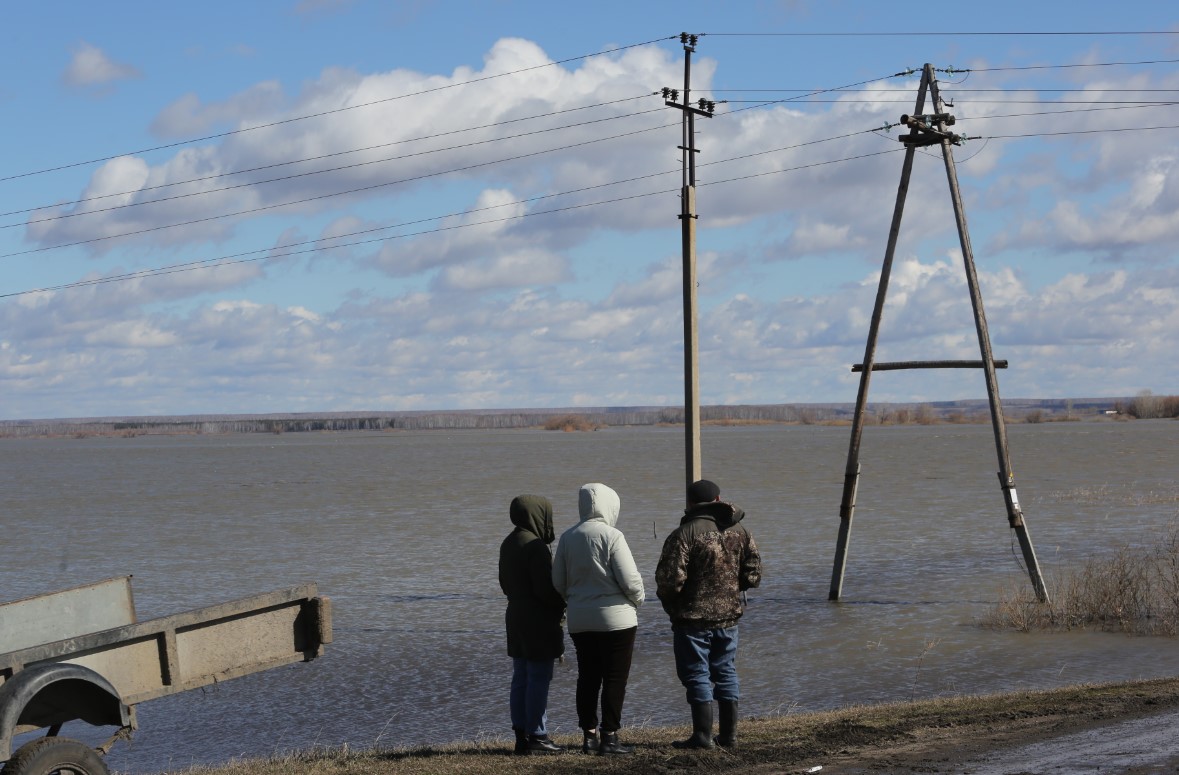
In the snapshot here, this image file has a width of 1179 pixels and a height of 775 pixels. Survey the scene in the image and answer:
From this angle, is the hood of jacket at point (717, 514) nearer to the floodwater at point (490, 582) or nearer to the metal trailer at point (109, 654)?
the metal trailer at point (109, 654)

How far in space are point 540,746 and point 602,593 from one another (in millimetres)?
1295

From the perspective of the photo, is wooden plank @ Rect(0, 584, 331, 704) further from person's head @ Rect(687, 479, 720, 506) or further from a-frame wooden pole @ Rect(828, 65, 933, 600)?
a-frame wooden pole @ Rect(828, 65, 933, 600)

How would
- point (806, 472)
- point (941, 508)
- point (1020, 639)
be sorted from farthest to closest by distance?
point (806, 472), point (941, 508), point (1020, 639)

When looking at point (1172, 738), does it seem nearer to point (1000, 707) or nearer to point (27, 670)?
point (1000, 707)

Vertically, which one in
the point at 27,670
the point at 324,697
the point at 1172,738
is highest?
the point at 27,670

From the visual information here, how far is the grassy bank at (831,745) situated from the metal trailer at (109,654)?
5.05 feet

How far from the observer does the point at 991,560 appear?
25.6 metres

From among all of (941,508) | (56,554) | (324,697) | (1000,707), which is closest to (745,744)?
(1000,707)

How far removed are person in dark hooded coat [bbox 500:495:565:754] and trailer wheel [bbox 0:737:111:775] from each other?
284cm

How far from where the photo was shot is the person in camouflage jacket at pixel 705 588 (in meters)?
8.77

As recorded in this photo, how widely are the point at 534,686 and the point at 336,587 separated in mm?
15773

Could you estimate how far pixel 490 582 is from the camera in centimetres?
2402

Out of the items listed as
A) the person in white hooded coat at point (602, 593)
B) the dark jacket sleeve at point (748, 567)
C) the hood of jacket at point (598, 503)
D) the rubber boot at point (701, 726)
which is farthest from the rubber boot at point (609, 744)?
the hood of jacket at point (598, 503)

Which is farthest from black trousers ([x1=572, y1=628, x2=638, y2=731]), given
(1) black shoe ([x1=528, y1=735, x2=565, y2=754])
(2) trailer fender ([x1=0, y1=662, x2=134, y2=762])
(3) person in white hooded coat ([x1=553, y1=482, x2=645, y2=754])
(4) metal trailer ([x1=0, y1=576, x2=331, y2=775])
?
(2) trailer fender ([x1=0, y1=662, x2=134, y2=762])
